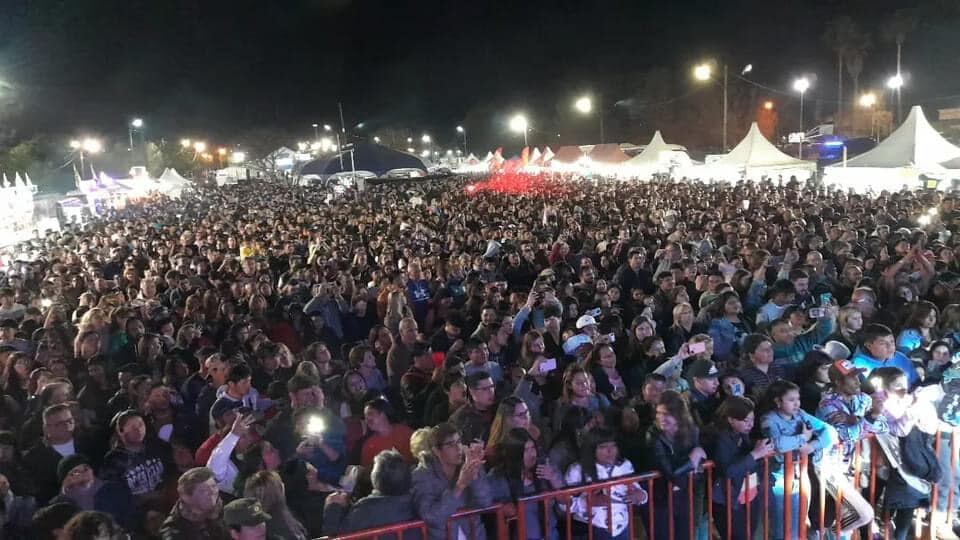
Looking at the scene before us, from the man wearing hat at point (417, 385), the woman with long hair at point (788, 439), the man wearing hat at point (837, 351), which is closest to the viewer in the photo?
the woman with long hair at point (788, 439)

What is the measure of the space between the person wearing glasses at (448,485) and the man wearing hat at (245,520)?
721 mm

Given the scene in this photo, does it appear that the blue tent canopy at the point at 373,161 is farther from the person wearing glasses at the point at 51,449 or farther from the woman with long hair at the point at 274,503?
the woman with long hair at the point at 274,503

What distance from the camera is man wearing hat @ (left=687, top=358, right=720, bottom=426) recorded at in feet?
15.0

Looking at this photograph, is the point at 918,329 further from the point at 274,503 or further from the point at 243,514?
the point at 243,514

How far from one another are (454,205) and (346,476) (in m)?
17.4

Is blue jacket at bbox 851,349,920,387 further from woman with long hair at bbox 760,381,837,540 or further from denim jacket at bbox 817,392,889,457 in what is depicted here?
woman with long hair at bbox 760,381,837,540

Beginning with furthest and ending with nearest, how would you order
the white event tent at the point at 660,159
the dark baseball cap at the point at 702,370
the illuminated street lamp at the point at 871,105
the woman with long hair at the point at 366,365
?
the illuminated street lamp at the point at 871,105, the white event tent at the point at 660,159, the woman with long hair at the point at 366,365, the dark baseball cap at the point at 702,370

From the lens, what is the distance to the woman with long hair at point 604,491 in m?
3.75

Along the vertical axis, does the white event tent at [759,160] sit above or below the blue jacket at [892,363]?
above

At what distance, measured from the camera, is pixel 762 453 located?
3699 millimetres

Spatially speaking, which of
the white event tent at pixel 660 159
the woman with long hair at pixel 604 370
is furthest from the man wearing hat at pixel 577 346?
the white event tent at pixel 660 159

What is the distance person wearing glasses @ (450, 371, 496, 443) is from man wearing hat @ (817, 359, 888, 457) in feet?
6.66

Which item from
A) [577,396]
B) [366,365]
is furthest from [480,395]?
[366,365]

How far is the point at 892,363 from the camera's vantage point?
490cm
